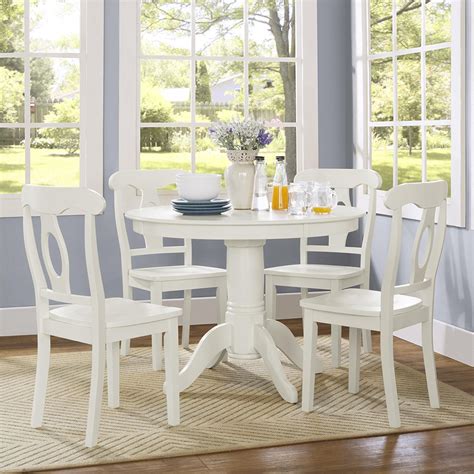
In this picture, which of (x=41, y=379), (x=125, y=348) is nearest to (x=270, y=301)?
(x=125, y=348)

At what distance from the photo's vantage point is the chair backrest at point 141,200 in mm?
4766

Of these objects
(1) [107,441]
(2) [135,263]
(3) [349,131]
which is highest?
(3) [349,131]

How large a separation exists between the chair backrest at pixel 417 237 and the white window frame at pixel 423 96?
2.34ft

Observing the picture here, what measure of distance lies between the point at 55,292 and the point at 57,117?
211 centimetres

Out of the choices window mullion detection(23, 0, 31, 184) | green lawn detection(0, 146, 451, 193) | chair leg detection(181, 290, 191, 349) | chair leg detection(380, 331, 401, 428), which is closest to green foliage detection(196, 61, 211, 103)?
green lawn detection(0, 146, 451, 193)

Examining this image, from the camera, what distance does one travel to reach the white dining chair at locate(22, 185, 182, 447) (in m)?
3.38

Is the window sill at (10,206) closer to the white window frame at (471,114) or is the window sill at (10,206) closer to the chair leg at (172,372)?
the chair leg at (172,372)

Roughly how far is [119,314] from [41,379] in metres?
0.40

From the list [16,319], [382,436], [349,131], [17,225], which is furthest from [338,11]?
[382,436]

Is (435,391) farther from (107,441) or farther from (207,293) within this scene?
(207,293)

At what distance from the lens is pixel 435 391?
3.82 metres

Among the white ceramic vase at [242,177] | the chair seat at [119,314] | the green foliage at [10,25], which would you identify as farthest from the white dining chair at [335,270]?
the green foliage at [10,25]

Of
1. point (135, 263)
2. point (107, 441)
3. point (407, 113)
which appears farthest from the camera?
point (135, 263)

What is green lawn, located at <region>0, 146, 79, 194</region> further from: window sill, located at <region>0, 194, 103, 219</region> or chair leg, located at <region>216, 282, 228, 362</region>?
chair leg, located at <region>216, 282, 228, 362</region>
